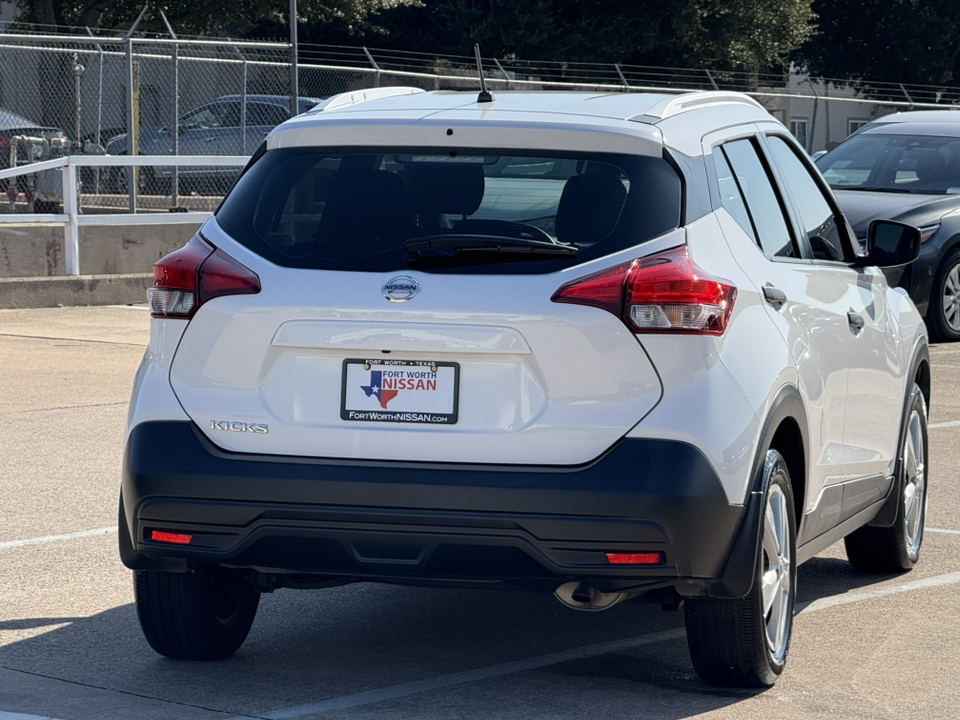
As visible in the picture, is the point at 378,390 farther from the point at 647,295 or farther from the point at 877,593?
the point at 877,593

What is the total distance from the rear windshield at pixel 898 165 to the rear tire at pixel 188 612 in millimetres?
10568

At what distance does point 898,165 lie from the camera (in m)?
15.0

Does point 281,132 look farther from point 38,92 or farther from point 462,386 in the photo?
point 38,92

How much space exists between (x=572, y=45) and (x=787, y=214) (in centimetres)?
3883

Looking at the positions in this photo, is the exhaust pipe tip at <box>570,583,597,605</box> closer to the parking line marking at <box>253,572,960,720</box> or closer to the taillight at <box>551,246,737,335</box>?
the parking line marking at <box>253,572,960,720</box>

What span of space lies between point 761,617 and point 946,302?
1055cm

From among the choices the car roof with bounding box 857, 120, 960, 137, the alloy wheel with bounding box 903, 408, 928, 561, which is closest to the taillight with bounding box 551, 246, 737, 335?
the alloy wheel with bounding box 903, 408, 928, 561

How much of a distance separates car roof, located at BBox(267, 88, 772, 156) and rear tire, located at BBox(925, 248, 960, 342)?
9.73 m

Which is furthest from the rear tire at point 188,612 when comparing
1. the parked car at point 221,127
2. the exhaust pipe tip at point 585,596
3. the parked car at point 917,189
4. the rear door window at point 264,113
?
the rear door window at point 264,113

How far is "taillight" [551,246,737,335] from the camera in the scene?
4.33m

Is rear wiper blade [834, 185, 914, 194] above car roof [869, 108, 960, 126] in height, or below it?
below

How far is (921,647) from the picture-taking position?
212 inches

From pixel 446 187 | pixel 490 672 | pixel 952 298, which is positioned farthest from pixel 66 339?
pixel 446 187

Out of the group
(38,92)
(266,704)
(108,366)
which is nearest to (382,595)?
(266,704)
